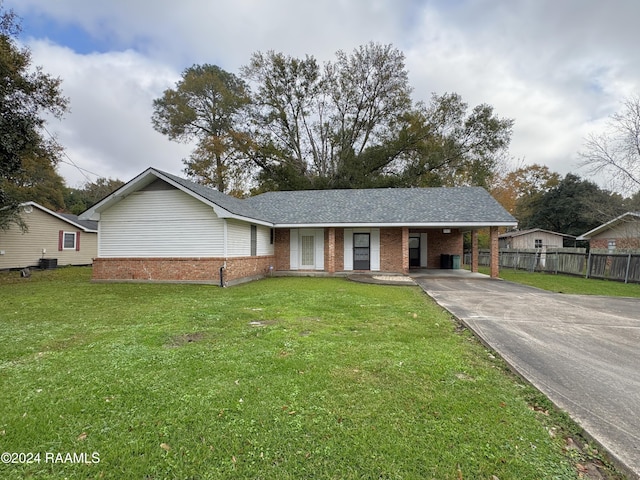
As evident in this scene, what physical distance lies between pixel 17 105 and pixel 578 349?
68.5 feet

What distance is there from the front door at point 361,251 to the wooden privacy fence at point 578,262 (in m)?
11.0

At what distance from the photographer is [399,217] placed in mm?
15156

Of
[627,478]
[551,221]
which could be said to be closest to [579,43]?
[627,478]

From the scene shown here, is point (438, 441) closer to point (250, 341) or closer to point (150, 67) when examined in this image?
point (250, 341)

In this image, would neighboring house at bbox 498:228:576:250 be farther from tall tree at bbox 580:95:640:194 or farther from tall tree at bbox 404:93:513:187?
tall tree at bbox 580:95:640:194

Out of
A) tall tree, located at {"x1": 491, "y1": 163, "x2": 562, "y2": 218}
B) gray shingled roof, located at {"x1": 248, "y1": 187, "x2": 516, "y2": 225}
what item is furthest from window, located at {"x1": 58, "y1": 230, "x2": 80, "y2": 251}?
tall tree, located at {"x1": 491, "y1": 163, "x2": 562, "y2": 218}

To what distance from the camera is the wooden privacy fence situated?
46.2ft

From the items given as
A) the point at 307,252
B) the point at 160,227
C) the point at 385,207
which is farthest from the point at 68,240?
the point at 385,207

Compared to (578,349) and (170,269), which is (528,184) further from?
(170,269)

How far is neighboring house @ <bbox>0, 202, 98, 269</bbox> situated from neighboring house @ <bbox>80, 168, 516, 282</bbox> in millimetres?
8427

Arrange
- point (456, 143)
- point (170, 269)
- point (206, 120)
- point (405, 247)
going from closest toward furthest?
point (170, 269), point (405, 247), point (456, 143), point (206, 120)

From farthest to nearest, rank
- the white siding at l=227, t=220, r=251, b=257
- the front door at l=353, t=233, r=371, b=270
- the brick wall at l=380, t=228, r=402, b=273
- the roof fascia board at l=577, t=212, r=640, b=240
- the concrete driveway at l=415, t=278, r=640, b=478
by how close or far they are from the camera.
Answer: the roof fascia board at l=577, t=212, r=640, b=240 < the front door at l=353, t=233, r=371, b=270 < the brick wall at l=380, t=228, r=402, b=273 < the white siding at l=227, t=220, r=251, b=257 < the concrete driveway at l=415, t=278, r=640, b=478

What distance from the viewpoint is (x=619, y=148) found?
57.6ft

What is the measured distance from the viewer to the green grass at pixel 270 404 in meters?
2.22
